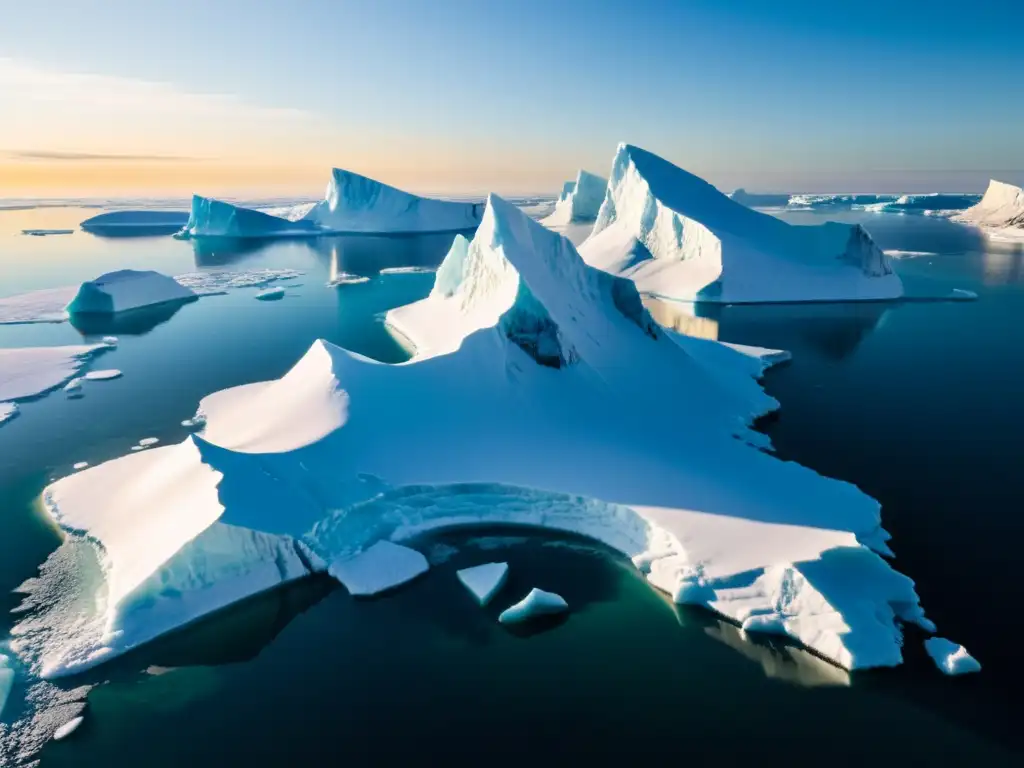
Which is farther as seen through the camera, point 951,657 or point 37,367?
point 37,367

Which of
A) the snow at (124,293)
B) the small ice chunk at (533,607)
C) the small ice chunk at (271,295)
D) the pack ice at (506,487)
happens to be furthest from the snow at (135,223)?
the small ice chunk at (533,607)

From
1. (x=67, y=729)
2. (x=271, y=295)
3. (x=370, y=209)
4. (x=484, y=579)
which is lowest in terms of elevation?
(x=271, y=295)

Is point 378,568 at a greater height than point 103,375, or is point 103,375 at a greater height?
point 378,568

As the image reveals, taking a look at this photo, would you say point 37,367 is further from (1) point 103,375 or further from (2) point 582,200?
(2) point 582,200

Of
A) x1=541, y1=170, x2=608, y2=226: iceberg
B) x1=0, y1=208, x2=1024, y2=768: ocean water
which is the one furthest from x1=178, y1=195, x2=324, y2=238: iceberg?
x1=0, y1=208, x2=1024, y2=768: ocean water

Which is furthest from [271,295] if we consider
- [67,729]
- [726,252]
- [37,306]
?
[67,729]

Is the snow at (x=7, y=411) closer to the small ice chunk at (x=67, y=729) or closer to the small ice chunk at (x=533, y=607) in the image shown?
the small ice chunk at (x=67, y=729)

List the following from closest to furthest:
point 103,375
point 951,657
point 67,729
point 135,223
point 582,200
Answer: point 67,729, point 951,657, point 103,375, point 582,200, point 135,223
